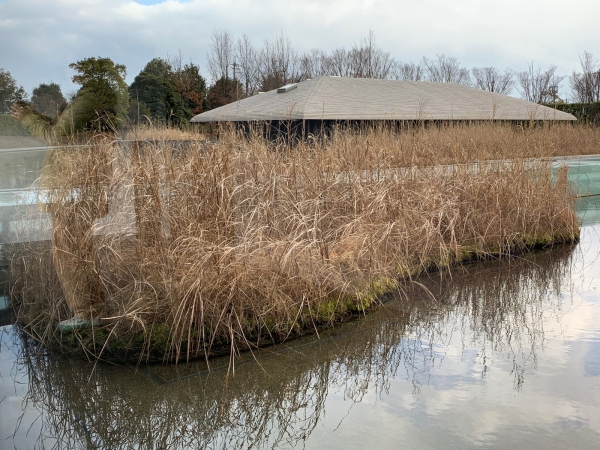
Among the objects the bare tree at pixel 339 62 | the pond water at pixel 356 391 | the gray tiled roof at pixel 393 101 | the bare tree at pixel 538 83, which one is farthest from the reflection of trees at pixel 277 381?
the bare tree at pixel 538 83

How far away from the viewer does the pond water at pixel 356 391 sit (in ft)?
6.89

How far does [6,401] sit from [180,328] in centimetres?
77

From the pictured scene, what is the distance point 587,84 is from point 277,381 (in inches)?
397

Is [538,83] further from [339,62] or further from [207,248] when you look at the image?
[207,248]

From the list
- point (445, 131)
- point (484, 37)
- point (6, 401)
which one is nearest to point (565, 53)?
point (484, 37)

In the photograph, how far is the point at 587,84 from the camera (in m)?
10.6

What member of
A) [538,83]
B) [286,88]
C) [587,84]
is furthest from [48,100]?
[587,84]

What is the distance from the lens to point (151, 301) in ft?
9.28

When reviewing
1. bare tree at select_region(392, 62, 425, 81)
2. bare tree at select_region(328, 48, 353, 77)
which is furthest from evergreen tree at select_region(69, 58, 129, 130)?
bare tree at select_region(392, 62, 425, 81)

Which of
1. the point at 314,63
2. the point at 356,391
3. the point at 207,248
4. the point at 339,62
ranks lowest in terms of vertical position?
the point at 356,391

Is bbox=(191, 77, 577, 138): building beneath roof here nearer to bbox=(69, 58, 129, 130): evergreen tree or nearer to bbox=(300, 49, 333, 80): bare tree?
bbox=(300, 49, 333, 80): bare tree

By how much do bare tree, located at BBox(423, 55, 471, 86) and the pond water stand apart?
7.59 m

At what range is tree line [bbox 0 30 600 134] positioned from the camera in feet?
10.7

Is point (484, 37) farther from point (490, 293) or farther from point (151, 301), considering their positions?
point (151, 301)
